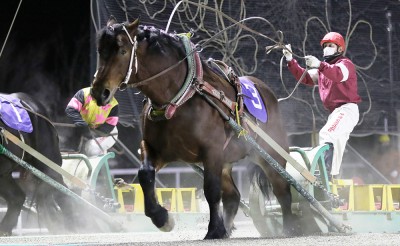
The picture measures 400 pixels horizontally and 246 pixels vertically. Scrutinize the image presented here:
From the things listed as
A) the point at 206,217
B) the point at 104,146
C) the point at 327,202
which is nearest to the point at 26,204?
the point at 104,146

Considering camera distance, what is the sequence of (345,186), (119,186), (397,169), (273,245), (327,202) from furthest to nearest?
(397,169) → (119,186) → (345,186) → (327,202) → (273,245)

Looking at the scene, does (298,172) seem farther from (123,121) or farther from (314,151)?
(123,121)

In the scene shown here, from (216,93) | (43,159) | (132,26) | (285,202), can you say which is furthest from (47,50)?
→ (132,26)

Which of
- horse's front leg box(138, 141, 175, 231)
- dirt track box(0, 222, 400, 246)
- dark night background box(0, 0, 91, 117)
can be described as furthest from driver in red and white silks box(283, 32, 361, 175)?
dark night background box(0, 0, 91, 117)

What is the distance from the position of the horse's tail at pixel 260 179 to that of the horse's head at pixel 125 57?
1814 millimetres

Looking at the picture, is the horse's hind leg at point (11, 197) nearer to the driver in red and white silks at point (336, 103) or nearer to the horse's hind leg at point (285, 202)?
the horse's hind leg at point (285, 202)

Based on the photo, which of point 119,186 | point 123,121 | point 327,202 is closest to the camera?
point 327,202

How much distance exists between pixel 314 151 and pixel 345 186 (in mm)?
756

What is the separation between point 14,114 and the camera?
9727 millimetres

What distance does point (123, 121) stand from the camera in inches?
434

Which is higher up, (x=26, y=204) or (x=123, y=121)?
(x=123, y=121)

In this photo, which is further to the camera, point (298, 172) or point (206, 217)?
point (206, 217)

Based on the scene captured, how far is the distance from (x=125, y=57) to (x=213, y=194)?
48.3 inches

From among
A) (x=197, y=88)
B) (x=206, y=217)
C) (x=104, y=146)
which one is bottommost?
(x=206, y=217)
